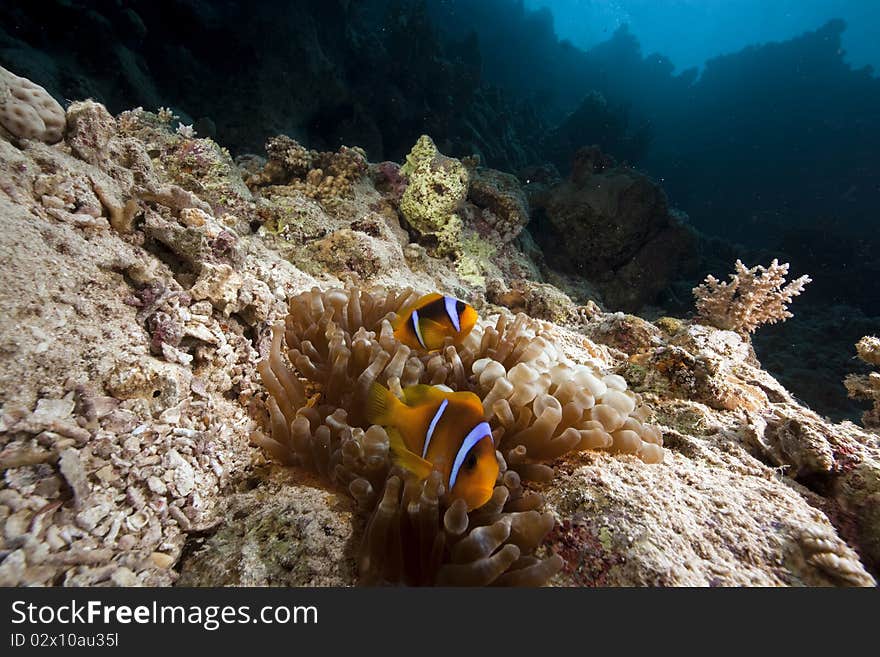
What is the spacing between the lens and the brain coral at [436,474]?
1296mm

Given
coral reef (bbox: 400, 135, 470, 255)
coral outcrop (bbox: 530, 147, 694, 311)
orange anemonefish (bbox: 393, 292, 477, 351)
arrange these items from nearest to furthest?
orange anemonefish (bbox: 393, 292, 477, 351), coral reef (bbox: 400, 135, 470, 255), coral outcrop (bbox: 530, 147, 694, 311)

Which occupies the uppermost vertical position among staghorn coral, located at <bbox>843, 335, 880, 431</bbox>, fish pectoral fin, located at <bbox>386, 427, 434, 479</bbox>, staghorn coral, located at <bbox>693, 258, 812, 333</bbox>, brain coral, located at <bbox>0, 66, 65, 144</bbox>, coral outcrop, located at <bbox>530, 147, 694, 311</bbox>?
coral outcrop, located at <bbox>530, 147, 694, 311</bbox>

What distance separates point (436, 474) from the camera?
4.23 ft

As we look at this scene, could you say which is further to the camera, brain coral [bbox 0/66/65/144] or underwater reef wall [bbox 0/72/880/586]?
brain coral [bbox 0/66/65/144]

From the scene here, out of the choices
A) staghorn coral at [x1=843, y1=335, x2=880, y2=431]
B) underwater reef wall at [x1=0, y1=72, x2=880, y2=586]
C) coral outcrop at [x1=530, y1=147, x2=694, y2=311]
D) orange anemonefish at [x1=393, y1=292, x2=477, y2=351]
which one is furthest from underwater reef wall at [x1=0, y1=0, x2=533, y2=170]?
staghorn coral at [x1=843, y1=335, x2=880, y2=431]

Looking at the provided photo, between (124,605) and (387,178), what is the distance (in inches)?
227

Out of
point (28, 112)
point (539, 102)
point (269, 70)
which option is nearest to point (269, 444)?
point (28, 112)

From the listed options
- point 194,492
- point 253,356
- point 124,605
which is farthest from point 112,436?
point 253,356

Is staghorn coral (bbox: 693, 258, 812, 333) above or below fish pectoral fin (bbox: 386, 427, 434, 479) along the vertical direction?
above

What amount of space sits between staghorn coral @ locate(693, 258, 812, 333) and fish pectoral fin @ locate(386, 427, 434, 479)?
4.41 meters

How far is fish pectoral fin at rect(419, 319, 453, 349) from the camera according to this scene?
2090mm

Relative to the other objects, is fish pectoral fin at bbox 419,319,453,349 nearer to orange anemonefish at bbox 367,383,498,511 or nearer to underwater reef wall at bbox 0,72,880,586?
underwater reef wall at bbox 0,72,880,586

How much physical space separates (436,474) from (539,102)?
33.0 meters

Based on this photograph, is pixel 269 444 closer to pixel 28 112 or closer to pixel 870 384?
pixel 28 112
